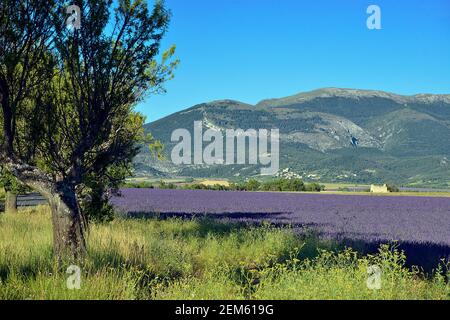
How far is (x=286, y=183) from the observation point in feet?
212

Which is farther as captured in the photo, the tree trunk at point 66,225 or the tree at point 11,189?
the tree at point 11,189

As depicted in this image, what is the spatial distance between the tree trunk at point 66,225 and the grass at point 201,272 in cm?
36

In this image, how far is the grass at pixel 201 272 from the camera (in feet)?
21.2

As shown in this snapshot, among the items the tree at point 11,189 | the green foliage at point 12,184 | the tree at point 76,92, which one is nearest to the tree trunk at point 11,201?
the tree at point 11,189

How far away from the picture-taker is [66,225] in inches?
367

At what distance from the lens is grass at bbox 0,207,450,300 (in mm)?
6449

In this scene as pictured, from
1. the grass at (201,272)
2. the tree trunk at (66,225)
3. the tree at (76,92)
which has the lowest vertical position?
the grass at (201,272)

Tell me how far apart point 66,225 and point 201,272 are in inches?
113

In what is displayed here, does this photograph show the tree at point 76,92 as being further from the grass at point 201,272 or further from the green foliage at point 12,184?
the green foliage at point 12,184

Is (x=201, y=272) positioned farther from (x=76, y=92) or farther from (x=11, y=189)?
(x=11, y=189)

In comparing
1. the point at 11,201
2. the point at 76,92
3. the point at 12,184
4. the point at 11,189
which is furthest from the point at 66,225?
the point at 11,201

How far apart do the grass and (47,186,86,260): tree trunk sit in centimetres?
36
